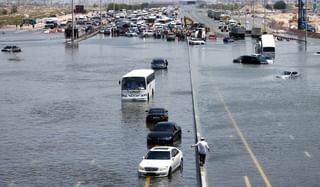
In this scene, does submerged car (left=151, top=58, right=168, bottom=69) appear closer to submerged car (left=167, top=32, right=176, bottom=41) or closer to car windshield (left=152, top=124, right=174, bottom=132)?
car windshield (left=152, top=124, right=174, bottom=132)

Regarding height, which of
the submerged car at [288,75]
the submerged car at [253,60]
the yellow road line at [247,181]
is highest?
the submerged car at [253,60]

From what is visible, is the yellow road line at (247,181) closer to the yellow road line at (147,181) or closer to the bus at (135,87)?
the yellow road line at (147,181)

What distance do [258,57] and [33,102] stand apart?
3807 centimetres

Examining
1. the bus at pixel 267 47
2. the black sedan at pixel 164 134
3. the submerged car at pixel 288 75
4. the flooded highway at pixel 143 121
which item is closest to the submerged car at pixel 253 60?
the flooded highway at pixel 143 121

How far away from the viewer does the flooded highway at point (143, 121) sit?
106 ft

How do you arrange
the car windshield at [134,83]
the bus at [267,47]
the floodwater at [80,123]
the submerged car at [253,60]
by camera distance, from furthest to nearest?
the bus at [267,47] < the submerged car at [253,60] < the car windshield at [134,83] < the floodwater at [80,123]

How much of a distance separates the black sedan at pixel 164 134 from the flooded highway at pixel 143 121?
0.56m

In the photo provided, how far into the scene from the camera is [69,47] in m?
122

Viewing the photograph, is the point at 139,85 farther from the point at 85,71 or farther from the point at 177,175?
the point at 85,71

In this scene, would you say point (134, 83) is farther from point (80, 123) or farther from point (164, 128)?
point (164, 128)

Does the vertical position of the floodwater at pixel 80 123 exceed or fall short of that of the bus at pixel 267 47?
it falls short

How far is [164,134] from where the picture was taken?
127 ft

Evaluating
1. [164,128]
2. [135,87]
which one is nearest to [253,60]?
[135,87]

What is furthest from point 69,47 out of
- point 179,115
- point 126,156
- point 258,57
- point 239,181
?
point 239,181
